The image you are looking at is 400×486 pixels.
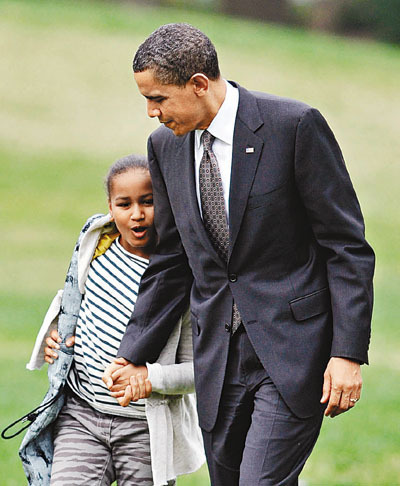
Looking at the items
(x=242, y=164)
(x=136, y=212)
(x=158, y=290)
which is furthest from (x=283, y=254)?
(x=136, y=212)

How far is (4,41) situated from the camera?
29.2 meters

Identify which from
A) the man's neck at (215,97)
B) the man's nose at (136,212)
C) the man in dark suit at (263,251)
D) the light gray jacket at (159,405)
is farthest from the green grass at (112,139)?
the man's neck at (215,97)

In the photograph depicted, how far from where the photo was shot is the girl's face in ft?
13.1

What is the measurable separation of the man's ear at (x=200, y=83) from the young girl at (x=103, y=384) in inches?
23.0

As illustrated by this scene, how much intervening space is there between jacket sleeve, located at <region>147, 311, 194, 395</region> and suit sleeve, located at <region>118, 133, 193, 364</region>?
0.22 feet

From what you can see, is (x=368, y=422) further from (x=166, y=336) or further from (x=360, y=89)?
(x=360, y=89)

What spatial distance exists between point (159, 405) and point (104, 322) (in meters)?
0.37

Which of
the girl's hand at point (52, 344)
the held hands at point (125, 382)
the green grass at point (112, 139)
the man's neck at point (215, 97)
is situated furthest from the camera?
the green grass at point (112, 139)

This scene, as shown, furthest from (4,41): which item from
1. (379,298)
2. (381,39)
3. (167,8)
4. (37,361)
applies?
(37,361)

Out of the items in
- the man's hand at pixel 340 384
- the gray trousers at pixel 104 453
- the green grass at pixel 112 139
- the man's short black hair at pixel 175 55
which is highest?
the man's short black hair at pixel 175 55

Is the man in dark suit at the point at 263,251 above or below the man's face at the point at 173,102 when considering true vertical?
below

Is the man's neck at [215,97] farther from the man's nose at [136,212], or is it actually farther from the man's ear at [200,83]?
the man's nose at [136,212]

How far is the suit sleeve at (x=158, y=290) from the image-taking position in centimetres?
389

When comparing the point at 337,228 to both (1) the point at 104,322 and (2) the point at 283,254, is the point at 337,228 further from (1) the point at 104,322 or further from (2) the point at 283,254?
(1) the point at 104,322
